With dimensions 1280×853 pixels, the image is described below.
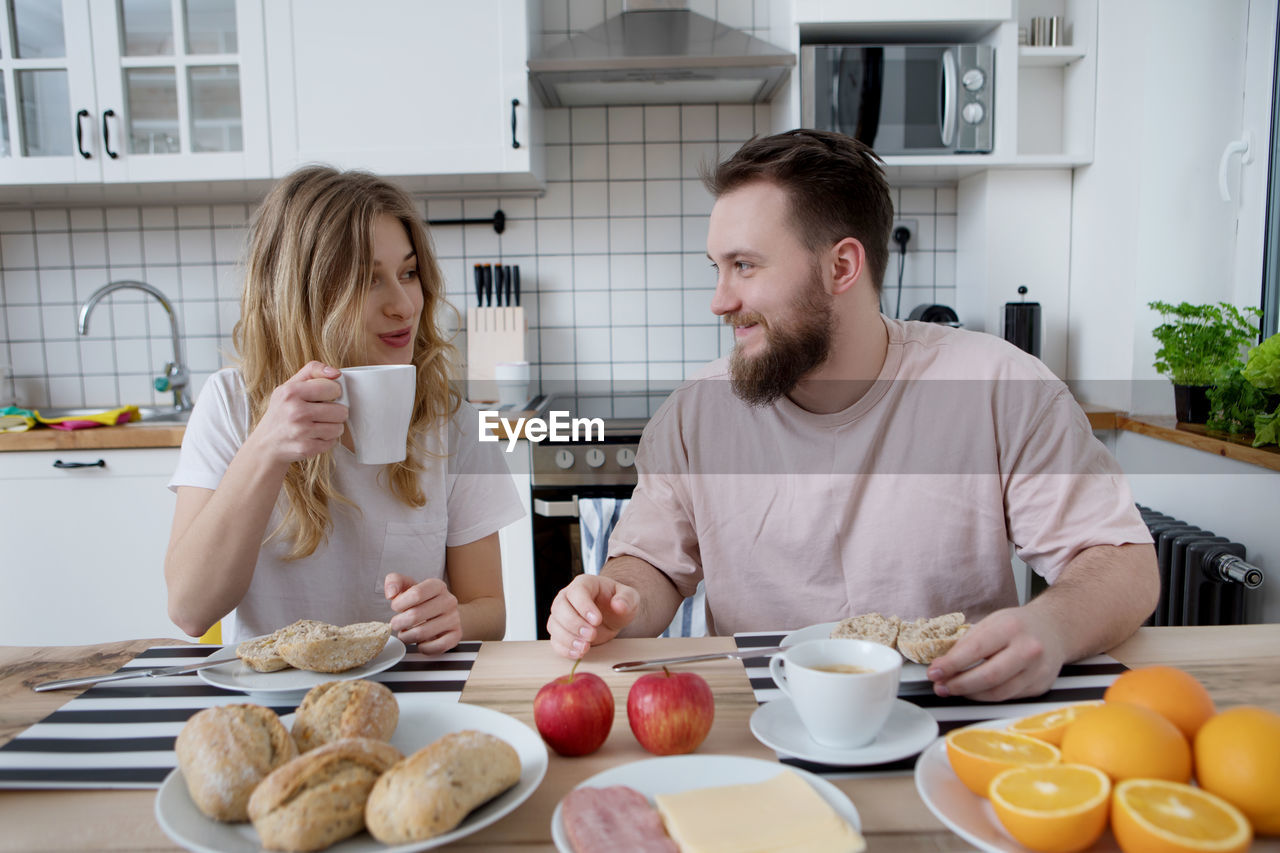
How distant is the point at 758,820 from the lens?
562 millimetres

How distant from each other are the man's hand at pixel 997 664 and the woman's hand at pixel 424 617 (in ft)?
1.64

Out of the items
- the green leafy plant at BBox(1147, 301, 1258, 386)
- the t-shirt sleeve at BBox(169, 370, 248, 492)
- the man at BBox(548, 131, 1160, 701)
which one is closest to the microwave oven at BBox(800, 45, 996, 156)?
the green leafy plant at BBox(1147, 301, 1258, 386)

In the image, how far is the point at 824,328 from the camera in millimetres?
1314

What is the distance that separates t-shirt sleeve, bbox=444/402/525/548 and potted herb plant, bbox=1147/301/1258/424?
1.46 meters

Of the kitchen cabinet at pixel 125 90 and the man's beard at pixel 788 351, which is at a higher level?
the kitchen cabinet at pixel 125 90

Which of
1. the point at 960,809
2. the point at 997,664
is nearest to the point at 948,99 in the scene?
the point at 997,664

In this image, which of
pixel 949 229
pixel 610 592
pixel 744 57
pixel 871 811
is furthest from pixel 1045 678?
pixel 949 229

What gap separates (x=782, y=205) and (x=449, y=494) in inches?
25.9

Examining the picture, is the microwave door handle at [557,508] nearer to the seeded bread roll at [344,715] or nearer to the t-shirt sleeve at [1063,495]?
the t-shirt sleeve at [1063,495]

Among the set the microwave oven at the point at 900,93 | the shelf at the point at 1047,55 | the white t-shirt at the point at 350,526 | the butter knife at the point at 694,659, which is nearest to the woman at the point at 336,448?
the white t-shirt at the point at 350,526

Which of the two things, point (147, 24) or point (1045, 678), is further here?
point (147, 24)

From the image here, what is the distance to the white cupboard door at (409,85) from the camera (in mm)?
2357

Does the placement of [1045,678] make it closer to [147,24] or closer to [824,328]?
[824,328]

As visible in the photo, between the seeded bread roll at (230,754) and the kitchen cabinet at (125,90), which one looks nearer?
the seeded bread roll at (230,754)
